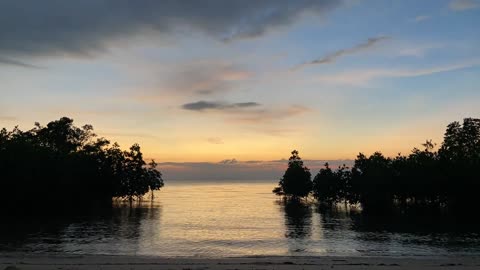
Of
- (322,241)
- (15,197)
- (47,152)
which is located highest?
(47,152)

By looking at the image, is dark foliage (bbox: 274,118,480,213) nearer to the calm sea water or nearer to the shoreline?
the calm sea water

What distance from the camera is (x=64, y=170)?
86.1 meters

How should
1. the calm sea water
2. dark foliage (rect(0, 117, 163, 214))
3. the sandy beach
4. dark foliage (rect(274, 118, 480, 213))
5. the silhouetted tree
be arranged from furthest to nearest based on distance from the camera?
the silhouetted tree < dark foliage (rect(274, 118, 480, 213)) < dark foliage (rect(0, 117, 163, 214)) < the calm sea water < the sandy beach

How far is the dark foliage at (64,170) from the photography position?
7438 cm

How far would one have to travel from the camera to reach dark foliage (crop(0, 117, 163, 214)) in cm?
7438

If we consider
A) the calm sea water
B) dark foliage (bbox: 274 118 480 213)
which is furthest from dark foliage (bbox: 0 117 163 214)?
dark foliage (bbox: 274 118 480 213)

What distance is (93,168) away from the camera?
11156 centimetres

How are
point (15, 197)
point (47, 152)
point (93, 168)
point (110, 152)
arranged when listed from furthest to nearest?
point (110, 152)
point (93, 168)
point (47, 152)
point (15, 197)

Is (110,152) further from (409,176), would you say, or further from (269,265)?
(269,265)

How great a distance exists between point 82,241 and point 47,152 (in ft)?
142

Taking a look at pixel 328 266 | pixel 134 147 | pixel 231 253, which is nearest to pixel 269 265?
pixel 328 266

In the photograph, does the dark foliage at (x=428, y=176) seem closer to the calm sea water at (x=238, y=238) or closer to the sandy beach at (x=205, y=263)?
the calm sea water at (x=238, y=238)

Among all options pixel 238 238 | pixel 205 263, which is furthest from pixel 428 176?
pixel 205 263

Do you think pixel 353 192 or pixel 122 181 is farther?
pixel 122 181
